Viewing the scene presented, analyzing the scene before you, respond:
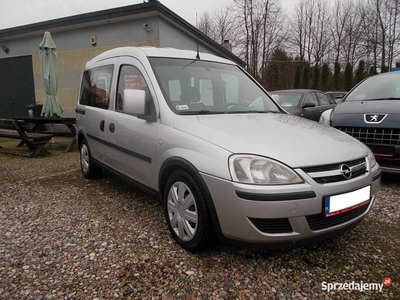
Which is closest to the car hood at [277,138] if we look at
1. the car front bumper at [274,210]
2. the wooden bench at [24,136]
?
the car front bumper at [274,210]

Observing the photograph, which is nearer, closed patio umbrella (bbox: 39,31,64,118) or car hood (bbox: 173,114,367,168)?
car hood (bbox: 173,114,367,168)

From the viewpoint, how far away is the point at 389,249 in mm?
2375

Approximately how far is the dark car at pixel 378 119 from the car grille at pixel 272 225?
Result: 2.65 metres

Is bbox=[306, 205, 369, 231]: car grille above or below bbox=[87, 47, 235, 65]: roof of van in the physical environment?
below

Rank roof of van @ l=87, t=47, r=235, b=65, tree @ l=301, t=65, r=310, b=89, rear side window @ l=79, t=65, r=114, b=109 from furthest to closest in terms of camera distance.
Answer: tree @ l=301, t=65, r=310, b=89
rear side window @ l=79, t=65, r=114, b=109
roof of van @ l=87, t=47, r=235, b=65

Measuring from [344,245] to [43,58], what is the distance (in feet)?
28.1

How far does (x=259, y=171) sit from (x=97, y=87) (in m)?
3.03

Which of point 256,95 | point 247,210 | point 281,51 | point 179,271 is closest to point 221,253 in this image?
point 179,271

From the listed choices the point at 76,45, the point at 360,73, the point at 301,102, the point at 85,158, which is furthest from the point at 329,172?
the point at 360,73

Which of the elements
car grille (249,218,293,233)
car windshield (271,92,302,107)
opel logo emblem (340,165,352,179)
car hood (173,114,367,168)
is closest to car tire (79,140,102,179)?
car hood (173,114,367,168)

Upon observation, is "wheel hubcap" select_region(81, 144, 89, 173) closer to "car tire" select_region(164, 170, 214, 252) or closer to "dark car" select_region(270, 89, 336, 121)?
"car tire" select_region(164, 170, 214, 252)

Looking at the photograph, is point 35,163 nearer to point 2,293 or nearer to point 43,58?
point 43,58

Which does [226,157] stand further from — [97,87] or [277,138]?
[97,87]
